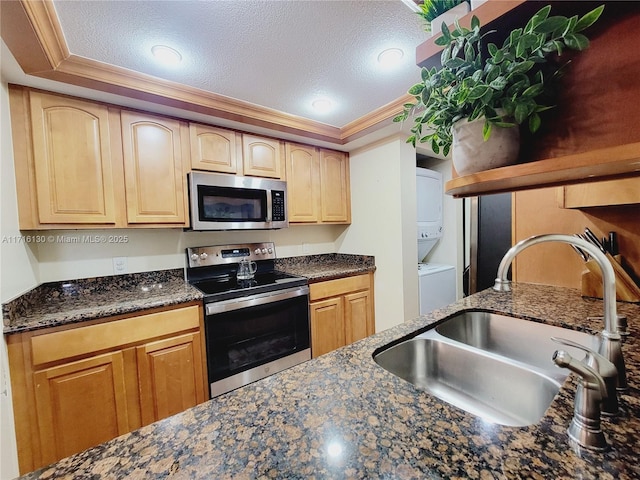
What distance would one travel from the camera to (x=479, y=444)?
18.2 inches

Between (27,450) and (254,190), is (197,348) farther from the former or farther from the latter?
(254,190)

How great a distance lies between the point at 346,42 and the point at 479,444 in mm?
1626

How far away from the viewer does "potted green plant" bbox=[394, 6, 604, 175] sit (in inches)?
20.8

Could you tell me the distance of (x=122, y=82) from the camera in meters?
1.51

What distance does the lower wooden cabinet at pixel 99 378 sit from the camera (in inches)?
49.4

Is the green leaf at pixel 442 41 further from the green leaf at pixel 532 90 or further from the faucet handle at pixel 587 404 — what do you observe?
the faucet handle at pixel 587 404

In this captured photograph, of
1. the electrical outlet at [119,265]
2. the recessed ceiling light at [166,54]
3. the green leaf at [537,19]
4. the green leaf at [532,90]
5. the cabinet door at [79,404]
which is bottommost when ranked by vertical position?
the cabinet door at [79,404]

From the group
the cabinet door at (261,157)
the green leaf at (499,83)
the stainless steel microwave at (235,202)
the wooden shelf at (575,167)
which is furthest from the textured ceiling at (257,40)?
the wooden shelf at (575,167)

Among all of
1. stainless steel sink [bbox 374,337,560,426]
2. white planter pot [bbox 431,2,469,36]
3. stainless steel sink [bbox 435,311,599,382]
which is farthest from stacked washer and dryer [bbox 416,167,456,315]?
white planter pot [bbox 431,2,469,36]

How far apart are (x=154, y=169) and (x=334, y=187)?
1.62 meters

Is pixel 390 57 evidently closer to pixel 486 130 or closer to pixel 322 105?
pixel 322 105

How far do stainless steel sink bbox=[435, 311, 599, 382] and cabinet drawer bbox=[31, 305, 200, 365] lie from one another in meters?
1.45

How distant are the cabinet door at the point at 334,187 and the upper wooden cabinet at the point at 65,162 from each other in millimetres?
1676

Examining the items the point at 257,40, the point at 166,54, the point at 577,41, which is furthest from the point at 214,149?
the point at 577,41
